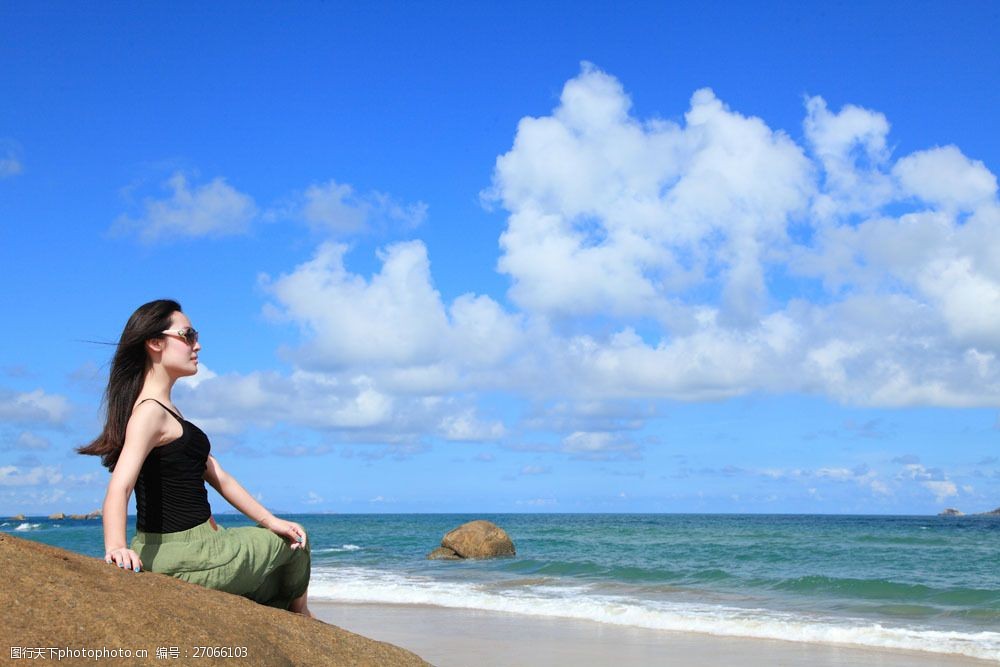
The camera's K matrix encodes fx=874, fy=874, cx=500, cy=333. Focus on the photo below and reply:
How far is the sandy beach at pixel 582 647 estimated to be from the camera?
8.50 meters

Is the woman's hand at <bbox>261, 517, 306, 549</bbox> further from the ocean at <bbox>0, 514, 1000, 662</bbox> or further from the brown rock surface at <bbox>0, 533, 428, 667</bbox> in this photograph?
the ocean at <bbox>0, 514, 1000, 662</bbox>

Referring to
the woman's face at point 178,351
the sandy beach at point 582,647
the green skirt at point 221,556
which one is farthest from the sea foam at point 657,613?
the woman's face at point 178,351

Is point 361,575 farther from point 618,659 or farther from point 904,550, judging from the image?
point 904,550

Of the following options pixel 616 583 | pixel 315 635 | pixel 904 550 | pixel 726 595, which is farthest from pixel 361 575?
pixel 904 550

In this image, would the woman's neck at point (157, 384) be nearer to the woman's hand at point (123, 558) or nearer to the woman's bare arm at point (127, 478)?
the woman's bare arm at point (127, 478)

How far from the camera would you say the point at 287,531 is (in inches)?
154

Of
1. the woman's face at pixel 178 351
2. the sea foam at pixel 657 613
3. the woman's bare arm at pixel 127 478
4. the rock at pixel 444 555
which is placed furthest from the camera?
the rock at pixel 444 555

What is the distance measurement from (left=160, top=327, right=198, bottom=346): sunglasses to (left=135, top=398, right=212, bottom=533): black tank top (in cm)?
32

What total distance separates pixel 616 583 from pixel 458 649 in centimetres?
954

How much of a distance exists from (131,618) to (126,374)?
1080 mm

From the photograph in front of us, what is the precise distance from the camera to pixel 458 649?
8922 millimetres

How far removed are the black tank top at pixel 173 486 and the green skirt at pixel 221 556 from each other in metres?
0.06

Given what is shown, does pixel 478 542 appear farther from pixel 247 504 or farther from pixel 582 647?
pixel 247 504

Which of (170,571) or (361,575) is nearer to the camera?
(170,571)
